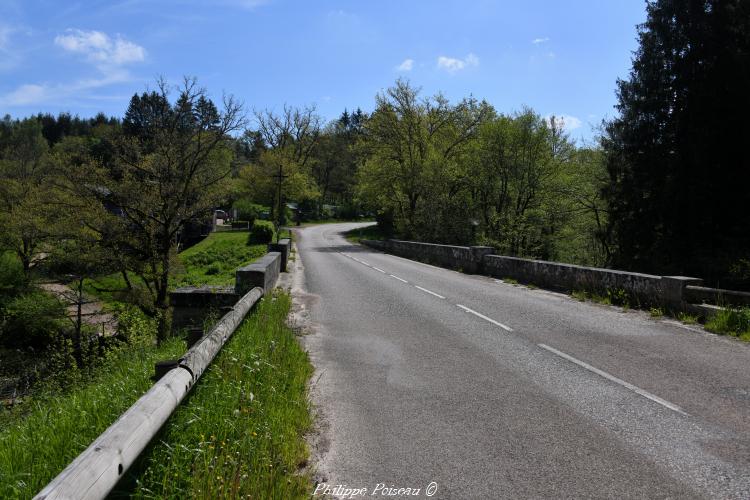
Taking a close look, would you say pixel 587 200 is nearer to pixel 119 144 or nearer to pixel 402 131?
pixel 402 131

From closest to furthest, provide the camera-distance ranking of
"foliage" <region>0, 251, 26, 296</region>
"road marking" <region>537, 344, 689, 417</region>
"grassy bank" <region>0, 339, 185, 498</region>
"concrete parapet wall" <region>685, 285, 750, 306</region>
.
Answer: "grassy bank" <region>0, 339, 185, 498</region>
"road marking" <region>537, 344, 689, 417</region>
"concrete parapet wall" <region>685, 285, 750, 306</region>
"foliage" <region>0, 251, 26, 296</region>

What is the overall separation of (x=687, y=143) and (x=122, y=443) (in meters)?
21.5

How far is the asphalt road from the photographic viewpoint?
12.6ft

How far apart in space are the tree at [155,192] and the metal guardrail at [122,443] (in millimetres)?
18395

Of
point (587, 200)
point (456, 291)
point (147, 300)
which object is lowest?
point (147, 300)

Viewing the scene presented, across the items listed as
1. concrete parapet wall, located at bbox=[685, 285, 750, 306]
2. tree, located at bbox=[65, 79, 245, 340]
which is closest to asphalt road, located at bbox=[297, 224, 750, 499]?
concrete parapet wall, located at bbox=[685, 285, 750, 306]

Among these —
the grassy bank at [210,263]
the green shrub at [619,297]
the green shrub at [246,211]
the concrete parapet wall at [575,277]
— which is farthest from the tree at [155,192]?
the green shrub at [246,211]

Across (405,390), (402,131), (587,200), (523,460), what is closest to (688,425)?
(523,460)

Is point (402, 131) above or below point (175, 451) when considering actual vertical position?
above

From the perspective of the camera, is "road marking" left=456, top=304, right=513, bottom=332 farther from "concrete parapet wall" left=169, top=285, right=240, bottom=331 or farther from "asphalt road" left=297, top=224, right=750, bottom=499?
"concrete parapet wall" left=169, top=285, right=240, bottom=331

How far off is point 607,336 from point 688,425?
4.06 m

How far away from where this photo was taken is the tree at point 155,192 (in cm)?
2188

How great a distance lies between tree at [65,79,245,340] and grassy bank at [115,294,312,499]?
1693 cm

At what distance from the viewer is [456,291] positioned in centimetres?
1498
